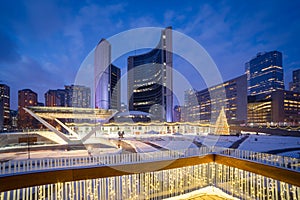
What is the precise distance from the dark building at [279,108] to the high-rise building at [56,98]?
8533 cm

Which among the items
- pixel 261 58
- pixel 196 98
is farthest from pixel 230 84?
pixel 261 58

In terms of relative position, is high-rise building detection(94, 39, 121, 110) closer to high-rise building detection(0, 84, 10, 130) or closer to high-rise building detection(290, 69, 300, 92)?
high-rise building detection(0, 84, 10, 130)

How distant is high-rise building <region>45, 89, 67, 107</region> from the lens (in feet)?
254

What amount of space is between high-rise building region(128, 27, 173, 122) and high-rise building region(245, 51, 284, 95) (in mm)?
61316

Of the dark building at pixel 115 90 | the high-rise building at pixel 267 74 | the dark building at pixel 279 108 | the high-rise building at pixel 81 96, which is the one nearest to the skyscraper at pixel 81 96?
the high-rise building at pixel 81 96

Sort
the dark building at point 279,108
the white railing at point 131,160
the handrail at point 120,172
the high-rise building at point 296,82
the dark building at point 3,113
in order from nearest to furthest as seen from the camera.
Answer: the handrail at point 120,172
the white railing at point 131,160
the dark building at point 3,113
the dark building at point 279,108
the high-rise building at point 296,82

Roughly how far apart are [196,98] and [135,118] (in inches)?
2001

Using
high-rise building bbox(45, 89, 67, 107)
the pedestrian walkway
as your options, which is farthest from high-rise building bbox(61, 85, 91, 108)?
the pedestrian walkway

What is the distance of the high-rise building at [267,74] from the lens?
8344cm

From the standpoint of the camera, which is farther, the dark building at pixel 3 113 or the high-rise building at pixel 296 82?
the high-rise building at pixel 296 82

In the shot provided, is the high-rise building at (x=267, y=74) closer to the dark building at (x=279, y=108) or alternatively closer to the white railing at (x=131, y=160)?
the dark building at (x=279, y=108)

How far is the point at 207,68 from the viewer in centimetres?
872

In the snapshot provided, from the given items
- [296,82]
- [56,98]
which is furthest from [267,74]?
[56,98]

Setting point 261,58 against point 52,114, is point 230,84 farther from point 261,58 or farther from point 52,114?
point 52,114
